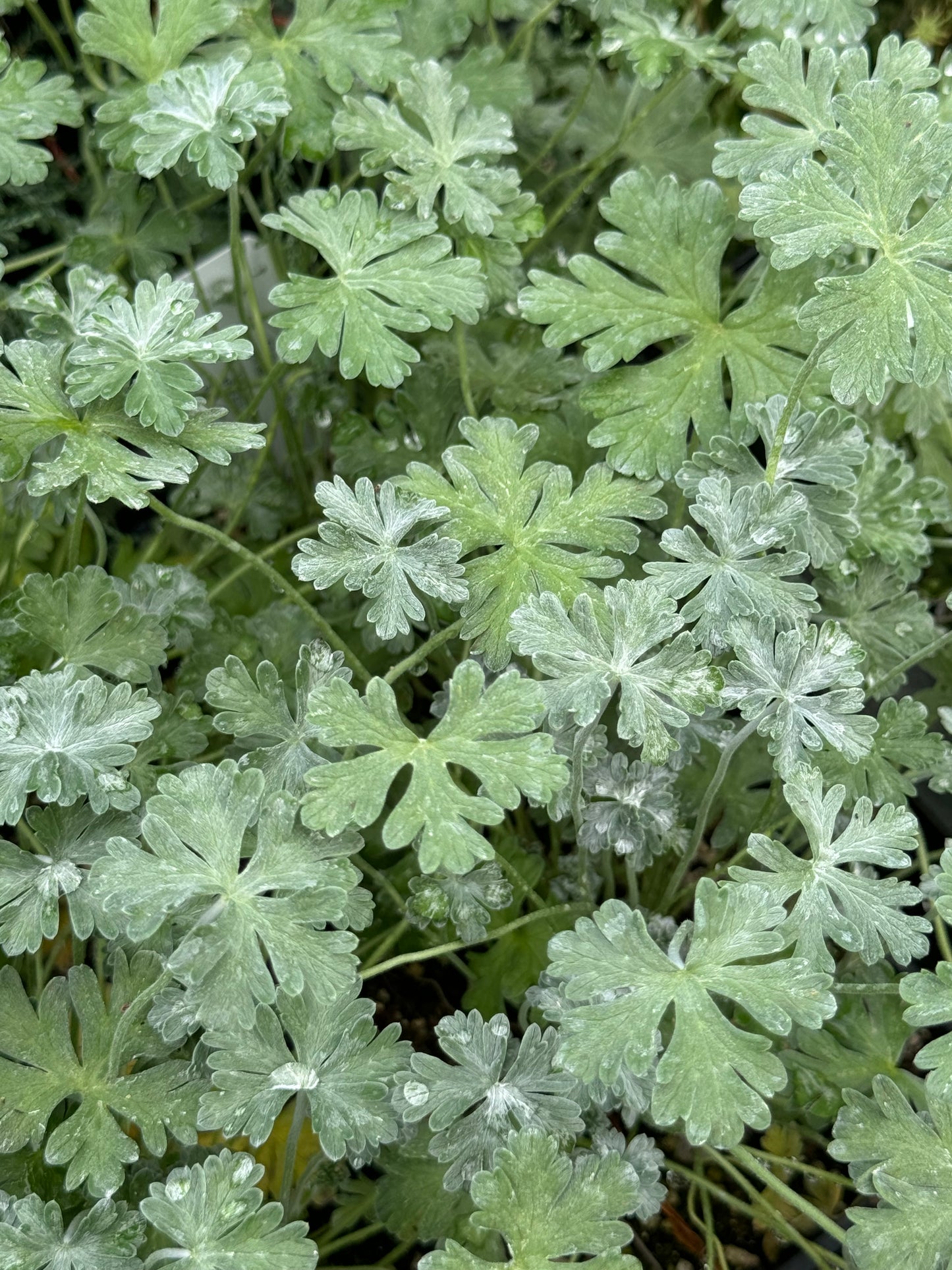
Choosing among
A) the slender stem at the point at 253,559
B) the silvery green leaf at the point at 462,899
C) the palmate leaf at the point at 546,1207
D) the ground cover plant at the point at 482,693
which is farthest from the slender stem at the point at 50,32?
the palmate leaf at the point at 546,1207

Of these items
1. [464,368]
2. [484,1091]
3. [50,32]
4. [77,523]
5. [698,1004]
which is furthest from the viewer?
[50,32]

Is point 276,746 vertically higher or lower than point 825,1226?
higher

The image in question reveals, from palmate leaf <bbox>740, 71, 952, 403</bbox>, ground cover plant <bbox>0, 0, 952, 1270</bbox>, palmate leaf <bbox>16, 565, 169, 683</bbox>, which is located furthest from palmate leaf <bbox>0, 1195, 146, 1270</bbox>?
palmate leaf <bbox>740, 71, 952, 403</bbox>

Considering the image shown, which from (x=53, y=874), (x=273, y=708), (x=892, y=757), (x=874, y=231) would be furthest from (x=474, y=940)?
(x=874, y=231)

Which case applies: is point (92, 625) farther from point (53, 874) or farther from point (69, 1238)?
point (69, 1238)

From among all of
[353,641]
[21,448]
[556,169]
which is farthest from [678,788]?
[556,169]

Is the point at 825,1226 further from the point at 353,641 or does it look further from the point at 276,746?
the point at 353,641
